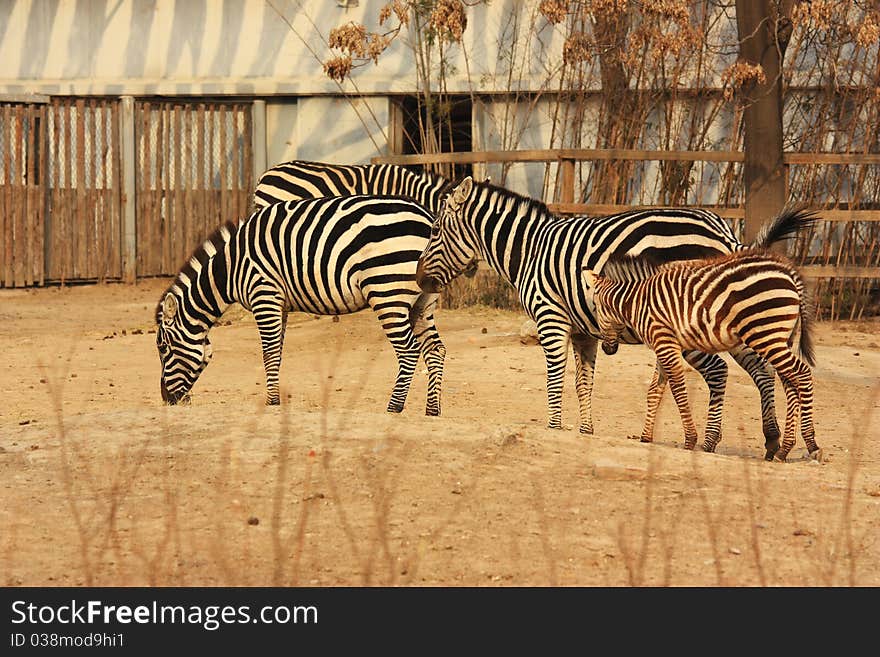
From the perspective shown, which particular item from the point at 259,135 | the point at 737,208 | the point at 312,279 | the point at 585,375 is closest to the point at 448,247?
the point at 312,279

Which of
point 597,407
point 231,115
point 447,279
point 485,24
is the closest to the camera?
point 447,279

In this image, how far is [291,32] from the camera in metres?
18.2

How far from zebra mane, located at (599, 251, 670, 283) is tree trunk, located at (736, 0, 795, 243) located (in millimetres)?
5729

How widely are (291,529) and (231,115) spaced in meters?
14.4

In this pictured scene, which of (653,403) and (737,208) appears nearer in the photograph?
(653,403)

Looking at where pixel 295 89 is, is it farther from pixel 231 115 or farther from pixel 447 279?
pixel 447 279

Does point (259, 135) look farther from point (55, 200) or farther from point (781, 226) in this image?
point (781, 226)

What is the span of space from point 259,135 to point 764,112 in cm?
769

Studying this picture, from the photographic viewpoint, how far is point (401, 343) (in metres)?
8.69

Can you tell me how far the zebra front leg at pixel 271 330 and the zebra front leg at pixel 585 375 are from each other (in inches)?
79.5

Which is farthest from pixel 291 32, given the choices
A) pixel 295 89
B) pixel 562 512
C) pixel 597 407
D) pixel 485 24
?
pixel 562 512

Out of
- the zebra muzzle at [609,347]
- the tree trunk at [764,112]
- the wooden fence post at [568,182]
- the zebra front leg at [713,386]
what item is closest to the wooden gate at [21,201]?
the wooden fence post at [568,182]

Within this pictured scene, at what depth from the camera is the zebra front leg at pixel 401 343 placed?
866cm

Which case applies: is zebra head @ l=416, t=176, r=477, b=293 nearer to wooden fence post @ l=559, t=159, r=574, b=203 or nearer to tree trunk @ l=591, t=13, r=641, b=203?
wooden fence post @ l=559, t=159, r=574, b=203
